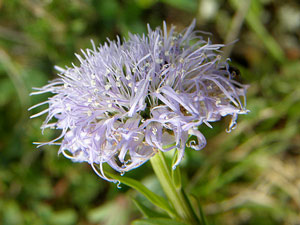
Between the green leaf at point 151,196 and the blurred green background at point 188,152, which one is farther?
the blurred green background at point 188,152

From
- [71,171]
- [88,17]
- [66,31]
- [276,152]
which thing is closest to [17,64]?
[66,31]

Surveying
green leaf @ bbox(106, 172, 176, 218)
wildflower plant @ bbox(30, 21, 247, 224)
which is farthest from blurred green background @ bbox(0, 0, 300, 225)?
wildflower plant @ bbox(30, 21, 247, 224)

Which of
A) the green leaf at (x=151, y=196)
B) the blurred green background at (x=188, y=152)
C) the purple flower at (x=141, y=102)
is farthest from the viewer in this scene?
the blurred green background at (x=188, y=152)

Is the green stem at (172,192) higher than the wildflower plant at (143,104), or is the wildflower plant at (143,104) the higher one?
the wildflower plant at (143,104)

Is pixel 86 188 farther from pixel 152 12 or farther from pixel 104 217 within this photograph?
Answer: pixel 152 12

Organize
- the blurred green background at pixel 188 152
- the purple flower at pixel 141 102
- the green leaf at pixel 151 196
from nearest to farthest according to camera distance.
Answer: the purple flower at pixel 141 102
the green leaf at pixel 151 196
the blurred green background at pixel 188 152

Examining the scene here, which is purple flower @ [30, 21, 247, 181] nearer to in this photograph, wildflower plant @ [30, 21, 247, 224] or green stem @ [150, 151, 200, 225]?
wildflower plant @ [30, 21, 247, 224]

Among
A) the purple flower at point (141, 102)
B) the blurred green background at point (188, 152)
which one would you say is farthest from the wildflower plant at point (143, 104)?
the blurred green background at point (188, 152)

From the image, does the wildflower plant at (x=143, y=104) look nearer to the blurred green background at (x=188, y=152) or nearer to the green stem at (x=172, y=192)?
the green stem at (x=172, y=192)
